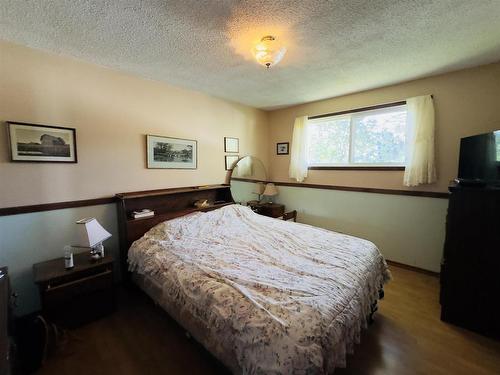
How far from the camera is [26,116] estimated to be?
190 cm

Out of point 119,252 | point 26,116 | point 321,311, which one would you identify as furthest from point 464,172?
point 26,116

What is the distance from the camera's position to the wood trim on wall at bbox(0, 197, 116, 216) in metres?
1.84

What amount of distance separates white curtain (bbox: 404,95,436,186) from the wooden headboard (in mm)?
2437

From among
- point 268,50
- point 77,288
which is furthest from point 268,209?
point 77,288

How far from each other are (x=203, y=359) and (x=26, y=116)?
8.03 feet

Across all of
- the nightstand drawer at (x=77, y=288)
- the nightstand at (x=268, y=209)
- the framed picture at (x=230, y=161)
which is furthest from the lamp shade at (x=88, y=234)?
the nightstand at (x=268, y=209)

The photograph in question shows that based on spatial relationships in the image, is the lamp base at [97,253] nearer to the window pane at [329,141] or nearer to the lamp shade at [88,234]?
the lamp shade at [88,234]

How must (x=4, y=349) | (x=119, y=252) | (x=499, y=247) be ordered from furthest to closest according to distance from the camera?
1. (x=119, y=252)
2. (x=499, y=247)
3. (x=4, y=349)

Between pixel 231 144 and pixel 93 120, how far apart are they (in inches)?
74.1

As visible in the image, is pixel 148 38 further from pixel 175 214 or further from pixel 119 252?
pixel 119 252

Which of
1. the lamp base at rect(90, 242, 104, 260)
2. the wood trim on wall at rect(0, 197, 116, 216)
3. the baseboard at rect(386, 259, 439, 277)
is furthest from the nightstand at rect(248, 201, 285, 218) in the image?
the lamp base at rect(90, 242, 104, 260)

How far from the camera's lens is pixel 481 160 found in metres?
2.00

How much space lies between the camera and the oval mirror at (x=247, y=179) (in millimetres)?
3625

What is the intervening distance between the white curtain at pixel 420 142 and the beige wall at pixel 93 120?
2632 mm
